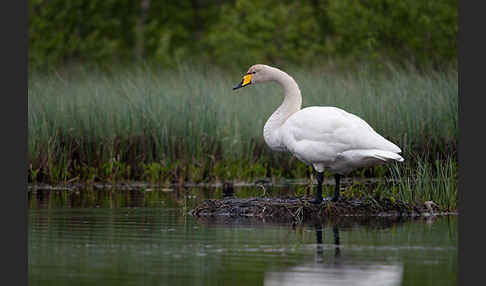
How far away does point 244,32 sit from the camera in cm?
3019

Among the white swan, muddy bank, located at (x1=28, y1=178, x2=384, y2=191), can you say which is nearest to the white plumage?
the white swan

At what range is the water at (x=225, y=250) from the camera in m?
7.28

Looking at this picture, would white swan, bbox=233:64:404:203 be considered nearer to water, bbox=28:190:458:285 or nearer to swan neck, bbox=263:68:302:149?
swan neck, bbox=263:68:302:149

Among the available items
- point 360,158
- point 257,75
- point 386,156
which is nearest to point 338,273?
point 386,156

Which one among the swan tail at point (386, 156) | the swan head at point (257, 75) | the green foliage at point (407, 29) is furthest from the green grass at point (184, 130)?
the green foliage at point (407, 29)

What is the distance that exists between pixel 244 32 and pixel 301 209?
19985 millimetres

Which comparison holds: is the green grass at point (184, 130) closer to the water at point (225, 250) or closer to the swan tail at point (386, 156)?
the water at point (225, 250)

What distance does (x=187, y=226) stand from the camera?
33.0 feet

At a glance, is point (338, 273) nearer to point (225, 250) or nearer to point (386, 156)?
point (225, 250)

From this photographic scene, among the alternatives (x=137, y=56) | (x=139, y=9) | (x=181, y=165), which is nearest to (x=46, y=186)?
(x=181, y=165)

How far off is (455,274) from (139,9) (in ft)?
103

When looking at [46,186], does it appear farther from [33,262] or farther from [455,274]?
[455,274]

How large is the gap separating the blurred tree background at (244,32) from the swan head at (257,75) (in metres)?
8.99

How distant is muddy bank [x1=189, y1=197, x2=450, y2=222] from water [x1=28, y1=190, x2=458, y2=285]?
0.34 m
